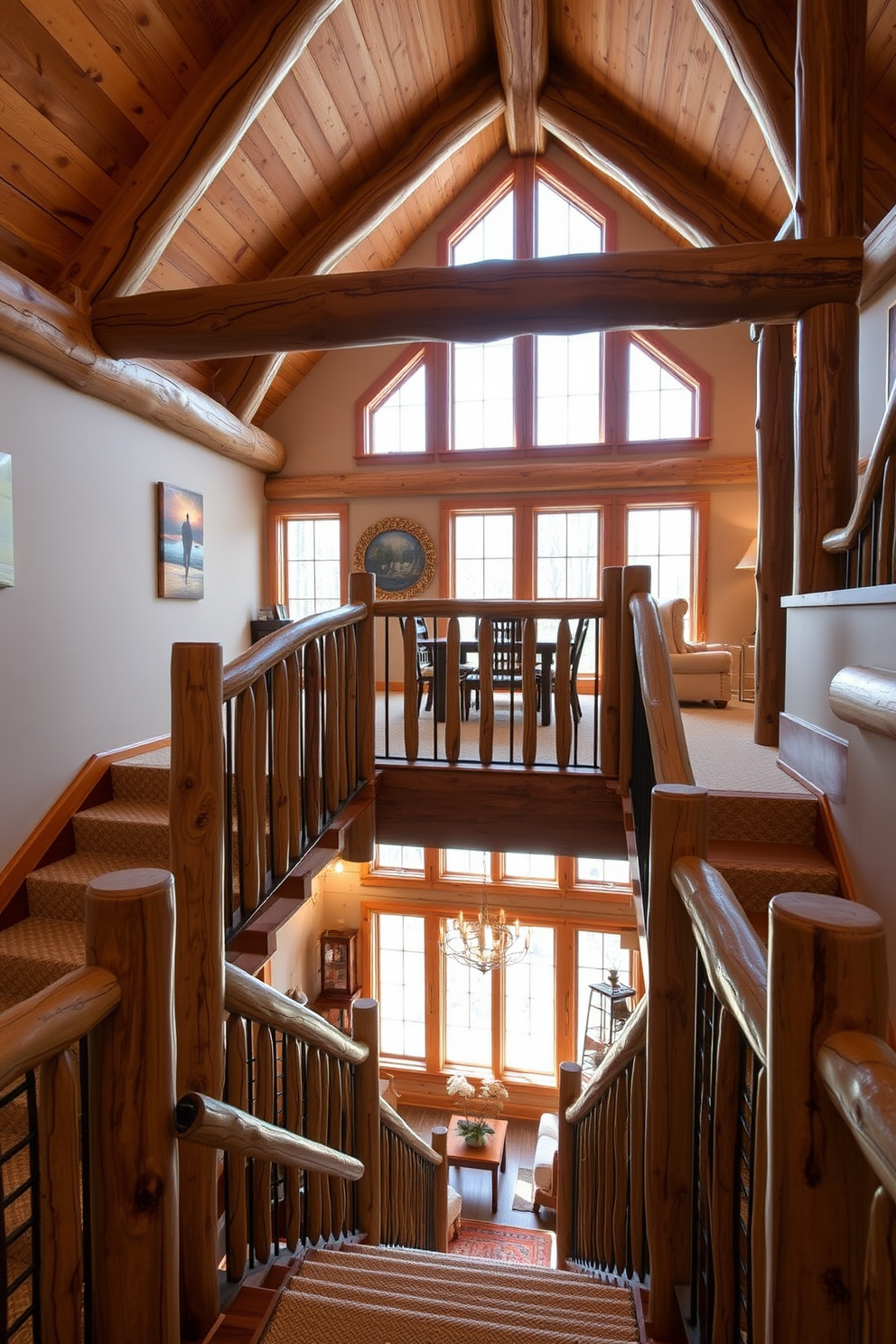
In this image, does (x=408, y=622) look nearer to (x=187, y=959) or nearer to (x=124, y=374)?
(x=187, y=959)

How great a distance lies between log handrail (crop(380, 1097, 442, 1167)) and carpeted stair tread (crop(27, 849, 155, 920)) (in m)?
1.58

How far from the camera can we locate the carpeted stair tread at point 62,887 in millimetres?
3381

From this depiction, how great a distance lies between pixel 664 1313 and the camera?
143cm

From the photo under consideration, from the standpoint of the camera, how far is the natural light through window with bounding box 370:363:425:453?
23.8 feet

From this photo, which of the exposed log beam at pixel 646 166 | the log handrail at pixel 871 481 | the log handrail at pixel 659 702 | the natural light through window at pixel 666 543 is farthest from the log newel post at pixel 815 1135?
the natural light through window at pixel 666 543

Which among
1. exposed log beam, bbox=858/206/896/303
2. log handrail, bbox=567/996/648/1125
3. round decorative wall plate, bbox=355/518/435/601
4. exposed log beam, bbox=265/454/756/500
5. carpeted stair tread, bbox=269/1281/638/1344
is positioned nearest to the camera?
carpeted stair tread, bbox=269/1281/638/1344

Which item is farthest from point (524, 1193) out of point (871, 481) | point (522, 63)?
point (522, 63)

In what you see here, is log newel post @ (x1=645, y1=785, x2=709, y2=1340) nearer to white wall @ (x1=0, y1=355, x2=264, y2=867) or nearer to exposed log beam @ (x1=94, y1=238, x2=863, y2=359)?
exposed log beam @ (x1=94, y1=238, x2=863, y2=359)

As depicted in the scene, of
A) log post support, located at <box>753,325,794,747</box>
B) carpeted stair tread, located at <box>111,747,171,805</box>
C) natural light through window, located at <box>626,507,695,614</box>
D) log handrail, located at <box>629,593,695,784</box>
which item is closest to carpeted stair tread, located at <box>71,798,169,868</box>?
carpeted stair tread, located at <box>111,747,171,805</box>

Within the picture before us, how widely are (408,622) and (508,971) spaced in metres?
5.02

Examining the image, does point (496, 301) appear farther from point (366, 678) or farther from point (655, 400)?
point (655, 400)

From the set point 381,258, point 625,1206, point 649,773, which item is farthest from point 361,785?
point 381,258

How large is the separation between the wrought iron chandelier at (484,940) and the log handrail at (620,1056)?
3136 millimetres

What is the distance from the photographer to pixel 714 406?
261 inches
